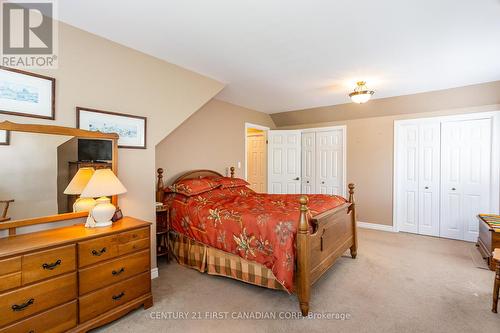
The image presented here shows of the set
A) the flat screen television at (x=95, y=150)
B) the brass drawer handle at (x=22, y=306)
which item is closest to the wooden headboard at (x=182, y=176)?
the flat screen television at (x=95, y=150)

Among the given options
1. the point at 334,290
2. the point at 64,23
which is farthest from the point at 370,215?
the point at 64,23

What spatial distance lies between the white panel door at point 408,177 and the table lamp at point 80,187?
5.17 m

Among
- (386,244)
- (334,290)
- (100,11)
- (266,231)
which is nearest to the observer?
(100,11)

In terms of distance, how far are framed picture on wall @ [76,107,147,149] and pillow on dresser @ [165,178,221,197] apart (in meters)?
0.83

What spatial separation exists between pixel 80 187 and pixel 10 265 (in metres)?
0.82

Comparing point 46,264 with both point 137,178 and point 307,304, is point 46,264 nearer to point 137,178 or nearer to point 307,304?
point 137,178

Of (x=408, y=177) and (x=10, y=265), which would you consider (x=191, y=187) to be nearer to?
(x=10, y=265)

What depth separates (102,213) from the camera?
2.16 meters

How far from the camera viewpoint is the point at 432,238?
4.52 m

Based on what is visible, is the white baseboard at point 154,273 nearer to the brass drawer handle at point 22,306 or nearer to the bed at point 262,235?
the bed at point 262,235

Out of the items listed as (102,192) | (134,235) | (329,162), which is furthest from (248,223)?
(329,162)

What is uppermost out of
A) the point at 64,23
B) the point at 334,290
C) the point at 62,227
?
the point at 64,23

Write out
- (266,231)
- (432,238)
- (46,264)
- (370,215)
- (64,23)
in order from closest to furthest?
(46,264), (64,23), (266,231), (432,238), (370,215)

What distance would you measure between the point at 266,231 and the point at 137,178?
61.5 inches
